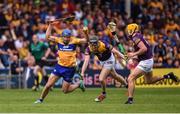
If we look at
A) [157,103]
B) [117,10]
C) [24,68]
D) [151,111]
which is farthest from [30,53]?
[151,111]

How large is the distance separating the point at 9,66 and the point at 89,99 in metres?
9.73

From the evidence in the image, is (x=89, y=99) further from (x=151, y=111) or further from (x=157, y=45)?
(x=157, y=45)

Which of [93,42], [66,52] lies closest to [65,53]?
[66,52]

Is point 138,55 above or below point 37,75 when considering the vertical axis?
above

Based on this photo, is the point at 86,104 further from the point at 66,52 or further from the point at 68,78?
the point at 66,52

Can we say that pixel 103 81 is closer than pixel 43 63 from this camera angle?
Yes

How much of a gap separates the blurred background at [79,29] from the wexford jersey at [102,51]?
687 centimetres

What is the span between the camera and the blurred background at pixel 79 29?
32531mm

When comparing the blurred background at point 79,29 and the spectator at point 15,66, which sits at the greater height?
the blurred background at point 79,29

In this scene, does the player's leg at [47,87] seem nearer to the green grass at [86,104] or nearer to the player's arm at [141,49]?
the green grass at [86,104]

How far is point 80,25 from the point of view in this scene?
35219 mm

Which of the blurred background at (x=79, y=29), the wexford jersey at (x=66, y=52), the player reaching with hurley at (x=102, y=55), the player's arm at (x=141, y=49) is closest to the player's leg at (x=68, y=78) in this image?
Result: the wexford jersey at (x=66, y=52)

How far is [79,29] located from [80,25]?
1.59ft

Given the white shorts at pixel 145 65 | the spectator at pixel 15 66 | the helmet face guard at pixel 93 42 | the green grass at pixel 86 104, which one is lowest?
the green grass at pixel 86 104
